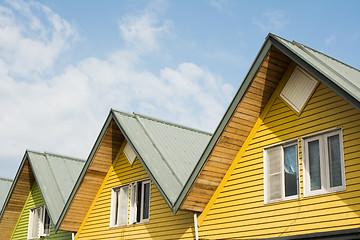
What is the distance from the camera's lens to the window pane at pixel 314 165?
12797 millimetres

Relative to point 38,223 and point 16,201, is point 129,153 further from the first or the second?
point 16,201

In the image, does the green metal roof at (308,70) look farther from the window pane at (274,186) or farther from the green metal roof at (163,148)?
the window pane at (274,186)

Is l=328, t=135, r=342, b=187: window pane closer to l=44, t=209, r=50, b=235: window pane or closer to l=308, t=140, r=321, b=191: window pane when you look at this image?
l=308, t=140, r=321, b=191: window pane

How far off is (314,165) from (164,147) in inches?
276

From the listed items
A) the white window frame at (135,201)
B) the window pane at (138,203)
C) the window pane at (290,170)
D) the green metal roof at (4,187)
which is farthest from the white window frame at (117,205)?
the green metal roof at (4,187)

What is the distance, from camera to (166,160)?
1788cm

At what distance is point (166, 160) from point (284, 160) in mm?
5129

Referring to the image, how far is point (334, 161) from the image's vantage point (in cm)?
1252

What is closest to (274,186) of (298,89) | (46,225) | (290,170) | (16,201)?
(290,170)

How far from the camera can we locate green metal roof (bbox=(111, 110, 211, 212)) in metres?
16.8

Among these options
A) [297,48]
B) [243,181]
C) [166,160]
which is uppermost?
[297,48]

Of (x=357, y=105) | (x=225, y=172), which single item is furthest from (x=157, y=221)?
(x=357, y=105)

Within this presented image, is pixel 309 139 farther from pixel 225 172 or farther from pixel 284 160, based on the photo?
pixel 225 172

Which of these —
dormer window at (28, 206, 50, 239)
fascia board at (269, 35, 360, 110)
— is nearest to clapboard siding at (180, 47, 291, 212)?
fascia board at (269, 35, 360, 110)
